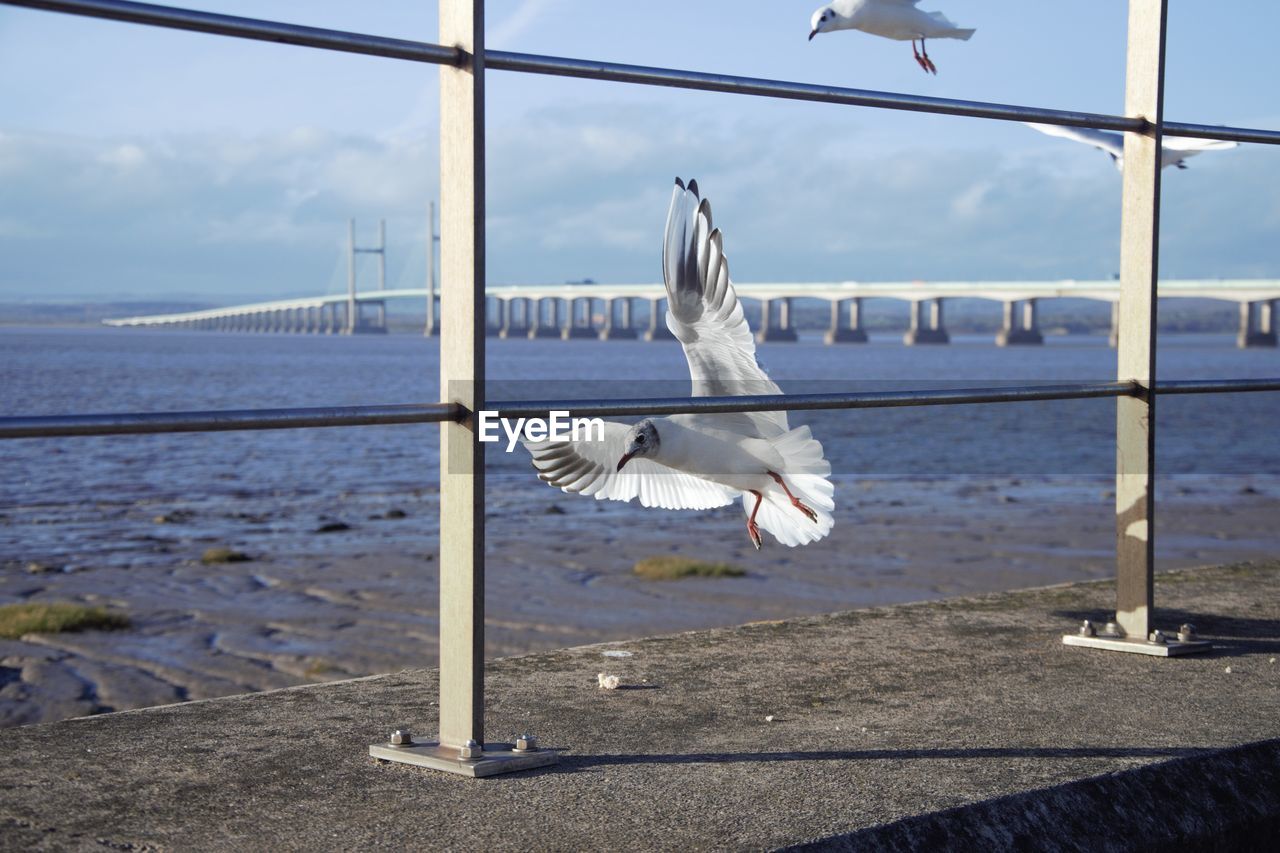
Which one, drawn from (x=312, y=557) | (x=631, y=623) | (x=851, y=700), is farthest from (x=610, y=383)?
(x=851, y=700)

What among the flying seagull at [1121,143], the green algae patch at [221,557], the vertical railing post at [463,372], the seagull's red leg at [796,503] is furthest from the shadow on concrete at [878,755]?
the green algae patch at [221,557]

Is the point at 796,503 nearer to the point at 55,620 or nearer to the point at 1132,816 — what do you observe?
the point at 1132,816

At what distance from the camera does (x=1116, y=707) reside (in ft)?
7.73

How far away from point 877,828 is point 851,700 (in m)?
0.72

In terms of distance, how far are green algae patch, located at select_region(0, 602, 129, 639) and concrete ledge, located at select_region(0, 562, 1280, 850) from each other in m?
6.49

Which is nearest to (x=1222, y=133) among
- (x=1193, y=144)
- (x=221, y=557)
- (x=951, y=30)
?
(x=1193, y=144)

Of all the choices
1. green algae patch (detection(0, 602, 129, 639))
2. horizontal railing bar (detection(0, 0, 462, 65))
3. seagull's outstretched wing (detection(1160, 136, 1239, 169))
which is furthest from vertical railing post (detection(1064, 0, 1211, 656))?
green algae patch (detection(0, 602, 129, 639))

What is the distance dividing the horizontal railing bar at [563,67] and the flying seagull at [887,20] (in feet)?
0.98

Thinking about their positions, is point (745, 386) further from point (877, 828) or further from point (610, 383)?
point (610, 383)

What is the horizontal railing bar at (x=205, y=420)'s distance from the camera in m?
1.55

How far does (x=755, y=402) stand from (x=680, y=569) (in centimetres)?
854

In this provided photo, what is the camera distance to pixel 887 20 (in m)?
2.75

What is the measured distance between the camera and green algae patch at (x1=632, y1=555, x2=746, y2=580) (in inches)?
411

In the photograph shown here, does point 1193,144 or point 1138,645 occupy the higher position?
point 1193,144
